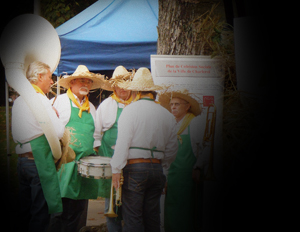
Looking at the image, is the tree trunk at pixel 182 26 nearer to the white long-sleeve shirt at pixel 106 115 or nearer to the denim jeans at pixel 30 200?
the white long-sleeve shirt at pixel 106 115

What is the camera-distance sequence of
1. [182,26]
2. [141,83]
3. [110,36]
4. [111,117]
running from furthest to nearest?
[110,36], [182,26], [111,117], [141,83]

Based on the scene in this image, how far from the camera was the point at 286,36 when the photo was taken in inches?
113

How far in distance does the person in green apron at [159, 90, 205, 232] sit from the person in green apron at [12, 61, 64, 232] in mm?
1017

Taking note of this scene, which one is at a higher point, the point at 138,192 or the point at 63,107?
the point at 63,107

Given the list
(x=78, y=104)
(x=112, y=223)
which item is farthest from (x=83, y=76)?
(x=112, y=223)

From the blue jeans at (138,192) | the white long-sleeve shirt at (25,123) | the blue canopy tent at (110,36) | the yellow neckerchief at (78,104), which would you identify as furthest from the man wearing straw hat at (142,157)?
the white long-sleeve shirt at (25,123)

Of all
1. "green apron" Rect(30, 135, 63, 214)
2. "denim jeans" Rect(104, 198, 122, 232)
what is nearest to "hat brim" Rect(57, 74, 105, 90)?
"green apron" Rect(30, 135, 63, 214)

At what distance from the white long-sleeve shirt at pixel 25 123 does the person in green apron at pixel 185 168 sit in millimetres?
1004

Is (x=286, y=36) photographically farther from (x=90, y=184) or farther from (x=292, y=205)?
(x=90, y=184)

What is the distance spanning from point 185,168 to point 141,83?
887mm

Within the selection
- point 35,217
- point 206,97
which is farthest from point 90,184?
point 206,97

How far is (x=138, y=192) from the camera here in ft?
8.61

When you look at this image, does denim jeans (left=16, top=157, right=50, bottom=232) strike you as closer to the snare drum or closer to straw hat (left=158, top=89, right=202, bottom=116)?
the snare drum

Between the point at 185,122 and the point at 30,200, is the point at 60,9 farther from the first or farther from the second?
the point at 30,200
